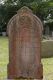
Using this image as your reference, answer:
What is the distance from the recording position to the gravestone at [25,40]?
294 inches

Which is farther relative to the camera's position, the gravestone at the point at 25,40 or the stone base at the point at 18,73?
the stone base at the point at 18,73

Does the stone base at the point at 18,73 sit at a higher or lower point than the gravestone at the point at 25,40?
lower

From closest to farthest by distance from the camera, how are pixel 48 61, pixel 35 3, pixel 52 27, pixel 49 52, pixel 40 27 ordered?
pixel 40 27 → pixel 48 61 → pixel 49 52 → pixel 35 3 → pixel 52 27

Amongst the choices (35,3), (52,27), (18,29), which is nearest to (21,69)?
(18,29)

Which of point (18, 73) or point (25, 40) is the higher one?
point (25, 40)

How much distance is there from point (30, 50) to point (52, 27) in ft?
116

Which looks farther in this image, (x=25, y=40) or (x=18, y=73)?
(x=18, y=73)

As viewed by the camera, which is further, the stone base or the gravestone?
the stone base

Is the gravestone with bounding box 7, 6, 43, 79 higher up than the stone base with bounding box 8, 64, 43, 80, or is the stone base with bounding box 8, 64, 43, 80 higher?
the gravestone with bounding box 7, 6, 43, 79

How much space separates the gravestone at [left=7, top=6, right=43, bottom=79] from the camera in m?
7.46

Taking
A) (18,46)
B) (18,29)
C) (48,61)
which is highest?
(18,29)

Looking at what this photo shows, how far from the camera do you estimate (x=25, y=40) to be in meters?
7.49

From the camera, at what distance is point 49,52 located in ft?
46.1

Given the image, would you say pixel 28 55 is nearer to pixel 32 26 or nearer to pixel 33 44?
pixel 33 44
